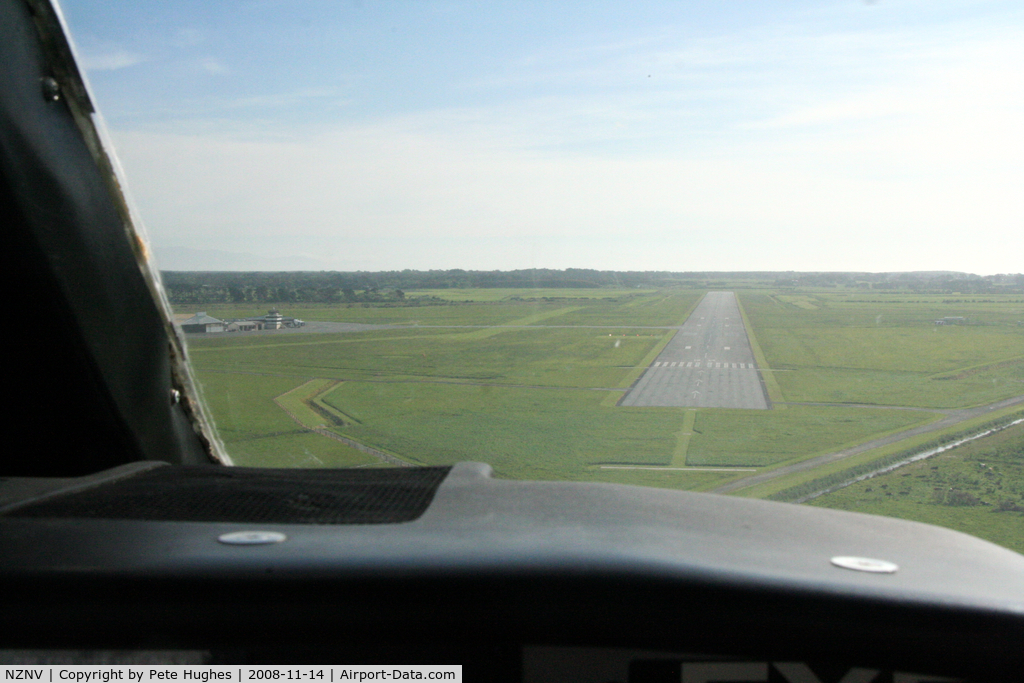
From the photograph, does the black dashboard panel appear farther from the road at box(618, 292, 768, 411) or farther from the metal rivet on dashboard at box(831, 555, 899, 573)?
the road at box(618, 292, 768, 411)

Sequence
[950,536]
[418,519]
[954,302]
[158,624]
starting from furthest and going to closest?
1. [954,302]
2. [950,536]
3. [418,519]
4. [158,624]

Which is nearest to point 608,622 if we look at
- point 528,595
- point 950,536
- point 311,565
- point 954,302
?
point 528,595

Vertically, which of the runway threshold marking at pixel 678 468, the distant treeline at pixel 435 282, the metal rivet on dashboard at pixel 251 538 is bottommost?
the runway threshold marking at pixel 678 468

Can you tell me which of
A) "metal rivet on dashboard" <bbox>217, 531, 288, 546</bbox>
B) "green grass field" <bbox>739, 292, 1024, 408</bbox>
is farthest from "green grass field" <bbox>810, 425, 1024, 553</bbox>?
"metal rivet on dashboard" <bbox>217, 531, 288, 546</bbox>

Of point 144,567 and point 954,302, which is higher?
point 954,302

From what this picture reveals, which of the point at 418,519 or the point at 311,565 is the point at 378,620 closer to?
the point at 311,565

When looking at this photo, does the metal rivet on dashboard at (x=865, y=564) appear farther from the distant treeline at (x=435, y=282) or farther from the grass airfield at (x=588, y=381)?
the grass airfield at (x=588, y=381)

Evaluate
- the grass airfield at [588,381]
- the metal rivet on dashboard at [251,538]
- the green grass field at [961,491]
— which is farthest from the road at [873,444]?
the metal rivet on dashboard at [251,538]
